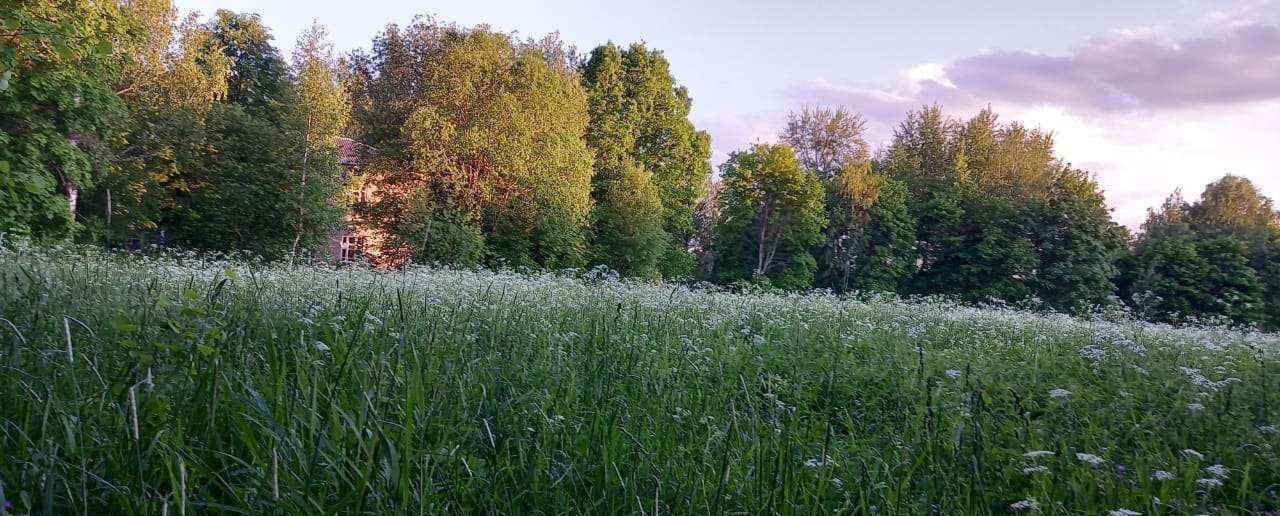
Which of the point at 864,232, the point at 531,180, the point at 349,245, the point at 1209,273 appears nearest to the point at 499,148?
the point at 531,180

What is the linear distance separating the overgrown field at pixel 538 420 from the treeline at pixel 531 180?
10.5 meters

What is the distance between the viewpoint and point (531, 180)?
99.5ft

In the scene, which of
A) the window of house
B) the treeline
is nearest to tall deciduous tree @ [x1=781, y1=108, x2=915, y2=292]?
the treeline

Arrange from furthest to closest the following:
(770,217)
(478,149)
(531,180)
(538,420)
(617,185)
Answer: (770,217), (617,185), (531,180), (478,149), (538,420)

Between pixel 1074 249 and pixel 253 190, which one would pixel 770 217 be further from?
pixel 253 190

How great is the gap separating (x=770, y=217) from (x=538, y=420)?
4075cm

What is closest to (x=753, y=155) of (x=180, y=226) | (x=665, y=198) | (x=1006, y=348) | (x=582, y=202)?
(x=665, y=198)

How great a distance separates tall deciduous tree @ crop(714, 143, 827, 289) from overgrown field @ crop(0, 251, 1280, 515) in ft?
115

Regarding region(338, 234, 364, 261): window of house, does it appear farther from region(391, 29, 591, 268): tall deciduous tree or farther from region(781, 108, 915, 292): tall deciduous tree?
region(781, 108, 915, 292): tall deciduous tree

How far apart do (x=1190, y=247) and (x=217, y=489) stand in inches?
1762

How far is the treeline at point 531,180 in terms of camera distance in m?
24.0

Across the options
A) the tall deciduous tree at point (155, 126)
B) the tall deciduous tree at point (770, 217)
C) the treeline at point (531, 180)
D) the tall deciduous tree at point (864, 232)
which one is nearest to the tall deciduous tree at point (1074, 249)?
the treeline at point (531, 180)

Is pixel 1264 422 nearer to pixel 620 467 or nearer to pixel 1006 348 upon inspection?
pixel 1006 348

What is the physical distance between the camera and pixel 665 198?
4156 cm
